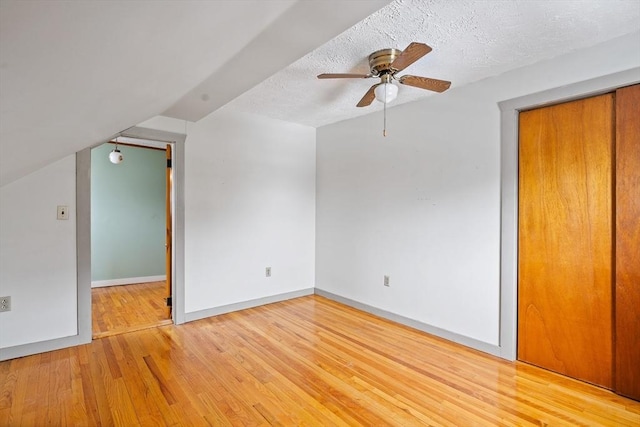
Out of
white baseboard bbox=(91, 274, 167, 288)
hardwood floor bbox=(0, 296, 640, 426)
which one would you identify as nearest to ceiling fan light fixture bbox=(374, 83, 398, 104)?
hardwood floor bbox=(0, 296, 640, 426)

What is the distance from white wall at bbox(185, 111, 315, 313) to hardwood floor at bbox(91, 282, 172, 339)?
544mm

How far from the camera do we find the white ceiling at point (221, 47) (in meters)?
0.77

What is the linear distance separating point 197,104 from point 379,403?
9.07 feet

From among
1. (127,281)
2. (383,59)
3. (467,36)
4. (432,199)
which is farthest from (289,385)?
(127,281)

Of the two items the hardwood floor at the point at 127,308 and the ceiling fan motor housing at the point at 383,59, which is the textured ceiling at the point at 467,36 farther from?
the hardwood floor at the point at 127,308

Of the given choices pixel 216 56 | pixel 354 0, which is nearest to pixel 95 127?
pixel 216 56

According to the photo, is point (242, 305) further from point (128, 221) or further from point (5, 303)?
point (128, 221)

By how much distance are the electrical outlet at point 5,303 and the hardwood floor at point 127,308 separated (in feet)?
2.33

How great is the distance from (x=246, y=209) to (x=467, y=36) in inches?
110

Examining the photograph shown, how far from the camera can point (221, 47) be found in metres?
1.29

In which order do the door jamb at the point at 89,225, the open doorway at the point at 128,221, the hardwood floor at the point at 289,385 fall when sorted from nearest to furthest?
1. the hardwood floor at the point at 289,385
2. the door jamb at the point at 89,225
3. the open doorway at the point at 128,221

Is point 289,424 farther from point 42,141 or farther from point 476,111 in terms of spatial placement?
point 476,111

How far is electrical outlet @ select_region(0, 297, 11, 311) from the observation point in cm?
251

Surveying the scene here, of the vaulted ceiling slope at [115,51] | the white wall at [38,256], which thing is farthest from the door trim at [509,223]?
the white wall at [38,256]
